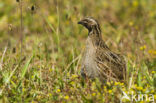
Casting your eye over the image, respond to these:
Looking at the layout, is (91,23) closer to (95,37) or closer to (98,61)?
(95,37)

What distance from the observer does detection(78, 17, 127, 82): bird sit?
18.6ft

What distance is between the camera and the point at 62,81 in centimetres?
567

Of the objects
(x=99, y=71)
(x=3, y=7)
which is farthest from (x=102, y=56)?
(x=3, y=7)

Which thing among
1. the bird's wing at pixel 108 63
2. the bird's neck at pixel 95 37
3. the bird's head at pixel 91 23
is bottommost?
the bird's wing at pixel 108 63

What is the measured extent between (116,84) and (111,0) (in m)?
7.43

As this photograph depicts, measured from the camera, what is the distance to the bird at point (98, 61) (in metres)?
5.68

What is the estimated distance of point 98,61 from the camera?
5773 mm

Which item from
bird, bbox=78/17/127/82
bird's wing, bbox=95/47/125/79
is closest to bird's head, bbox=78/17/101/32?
bird, bbox=78/17/127/82

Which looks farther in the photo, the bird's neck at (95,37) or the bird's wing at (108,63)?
the bird's neck at (95,37)

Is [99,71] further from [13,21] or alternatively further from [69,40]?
[13,21]

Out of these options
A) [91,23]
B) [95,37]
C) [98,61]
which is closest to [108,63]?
[98,61]

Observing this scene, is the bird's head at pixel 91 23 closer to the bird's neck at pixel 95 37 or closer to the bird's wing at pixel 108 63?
the bird's neck at pixel 95 37

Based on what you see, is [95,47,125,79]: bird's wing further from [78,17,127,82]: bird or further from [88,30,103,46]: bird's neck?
[88,30,103,46]: bird's neck

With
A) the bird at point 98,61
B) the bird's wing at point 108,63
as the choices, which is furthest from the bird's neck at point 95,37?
the bird's wing at point 108,63
